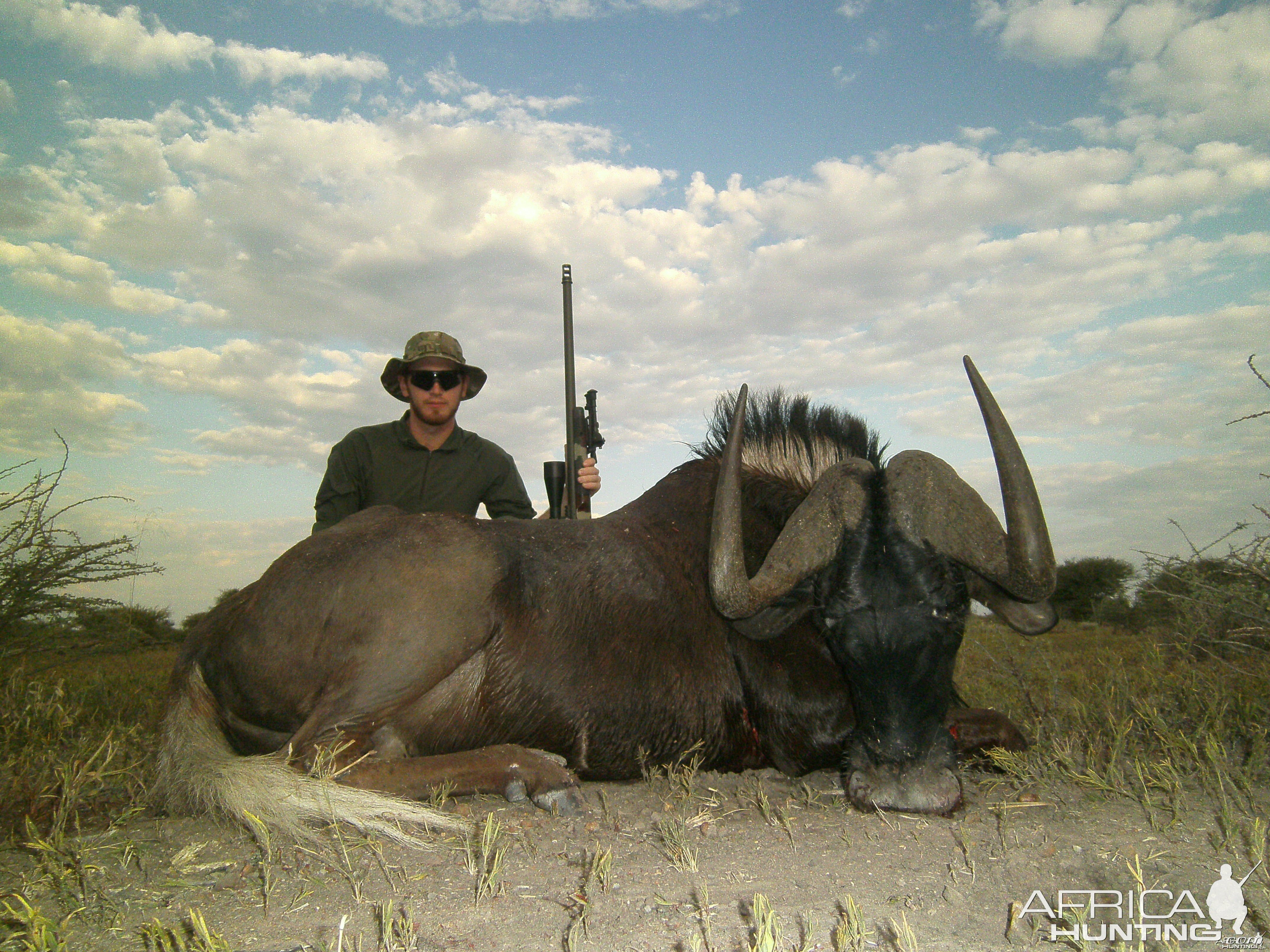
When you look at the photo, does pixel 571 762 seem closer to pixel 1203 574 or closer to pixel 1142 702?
pixel 1142 702

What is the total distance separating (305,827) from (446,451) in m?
3.59

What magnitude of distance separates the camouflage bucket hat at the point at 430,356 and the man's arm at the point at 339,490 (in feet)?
2.54

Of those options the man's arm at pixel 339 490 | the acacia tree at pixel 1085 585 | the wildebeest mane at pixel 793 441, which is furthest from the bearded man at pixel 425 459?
the acacia tree at pixel 1085 585

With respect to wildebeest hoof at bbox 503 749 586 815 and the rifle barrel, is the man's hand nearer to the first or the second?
the rifle barrel

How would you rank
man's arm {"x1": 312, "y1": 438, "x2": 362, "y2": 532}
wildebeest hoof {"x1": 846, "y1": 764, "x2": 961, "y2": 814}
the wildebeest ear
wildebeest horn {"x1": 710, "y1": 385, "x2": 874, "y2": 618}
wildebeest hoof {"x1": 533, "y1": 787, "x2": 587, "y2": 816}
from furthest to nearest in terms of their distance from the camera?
1. man's arm {"x1": 312, "y1": 438, "x2": 362, "y2": 532}
2. the wildebeest ear
3. wildebeest horn {"x1": 710, "y1": 385, "x2": 874, "y2": 618}
4. wildebeest hoof {"x1": 533, "y1": 787, "x2": 587, "y2": 816}
5. wildebeest hoof {"x1": 846, "y1": 764, "x2": 961, "y2": 814}

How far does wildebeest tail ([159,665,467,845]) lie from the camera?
8.34 ft

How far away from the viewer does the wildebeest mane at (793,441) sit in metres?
4.10

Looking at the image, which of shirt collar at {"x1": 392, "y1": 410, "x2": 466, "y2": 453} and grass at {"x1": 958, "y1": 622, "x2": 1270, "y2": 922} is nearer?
grass at {"x1": 958, "y1": 622, "x2": 1270, "y2": 922}

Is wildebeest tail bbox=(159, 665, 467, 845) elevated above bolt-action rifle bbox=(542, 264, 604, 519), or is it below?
below

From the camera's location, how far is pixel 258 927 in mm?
1933

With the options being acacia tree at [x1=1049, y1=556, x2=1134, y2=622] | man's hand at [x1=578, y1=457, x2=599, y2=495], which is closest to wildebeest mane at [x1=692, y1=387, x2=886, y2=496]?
man's hand at [x1=578, y1=457, x2=599, y2=495]

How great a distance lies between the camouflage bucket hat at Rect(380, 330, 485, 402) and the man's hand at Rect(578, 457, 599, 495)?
1.10 m

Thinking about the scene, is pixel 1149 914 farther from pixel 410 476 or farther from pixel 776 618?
pixel 410 476

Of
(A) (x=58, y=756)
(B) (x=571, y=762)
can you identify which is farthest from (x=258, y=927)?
(A) (x=58, y=756)
